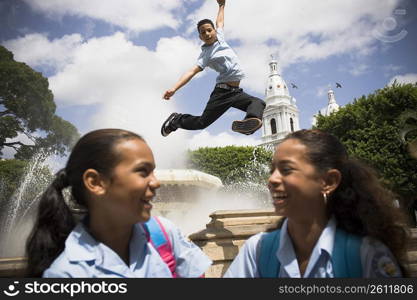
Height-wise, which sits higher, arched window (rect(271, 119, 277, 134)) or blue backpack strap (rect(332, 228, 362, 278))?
arched window (rect(271, 119, 277, 134))

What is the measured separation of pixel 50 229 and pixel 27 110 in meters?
24.9

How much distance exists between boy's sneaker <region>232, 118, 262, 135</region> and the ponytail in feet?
11.0

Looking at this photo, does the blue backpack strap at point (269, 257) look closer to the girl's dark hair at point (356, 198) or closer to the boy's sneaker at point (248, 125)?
the girl's dark hair at point (356, 198)

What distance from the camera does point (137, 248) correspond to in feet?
6.05

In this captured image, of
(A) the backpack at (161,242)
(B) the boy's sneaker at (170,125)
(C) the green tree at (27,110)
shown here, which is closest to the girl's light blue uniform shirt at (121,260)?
(A) the backpack at (161,242)

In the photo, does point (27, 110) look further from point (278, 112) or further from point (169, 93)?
point (278, 112)

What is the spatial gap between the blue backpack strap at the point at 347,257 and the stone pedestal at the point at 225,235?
275 centimetres

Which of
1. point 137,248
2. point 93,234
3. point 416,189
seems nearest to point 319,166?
point 137,248

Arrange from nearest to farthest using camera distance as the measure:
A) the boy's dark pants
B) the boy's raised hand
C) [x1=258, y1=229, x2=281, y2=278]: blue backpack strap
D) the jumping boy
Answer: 1. [x1=258, y1=229, x2=281, y2=278]: blue backpack strap
2. the boy's raised hand
3. the jumping boy
4. the boy's dark pants

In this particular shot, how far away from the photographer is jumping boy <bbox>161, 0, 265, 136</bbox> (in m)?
5.05

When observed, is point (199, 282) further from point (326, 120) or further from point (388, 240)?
point (326, 120)

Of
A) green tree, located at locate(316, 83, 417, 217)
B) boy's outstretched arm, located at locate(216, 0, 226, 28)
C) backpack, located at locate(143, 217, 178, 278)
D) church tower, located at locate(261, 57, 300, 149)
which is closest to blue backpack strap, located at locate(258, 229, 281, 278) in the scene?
backpack, located at locate(143, 217, 178, 278)

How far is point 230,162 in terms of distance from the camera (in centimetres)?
3288

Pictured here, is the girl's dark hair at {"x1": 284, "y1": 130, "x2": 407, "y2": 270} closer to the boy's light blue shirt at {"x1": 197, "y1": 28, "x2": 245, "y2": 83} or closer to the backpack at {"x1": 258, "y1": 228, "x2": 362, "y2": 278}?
the backpack at {"x1": 258, "y1": 228, "x2": 362, "y2": 278}
